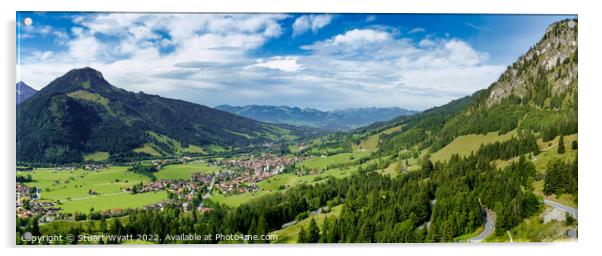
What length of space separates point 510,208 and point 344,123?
3434 centimetres

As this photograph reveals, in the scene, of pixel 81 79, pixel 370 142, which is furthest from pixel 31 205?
pixel 370 142

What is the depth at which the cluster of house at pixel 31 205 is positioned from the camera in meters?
11.5

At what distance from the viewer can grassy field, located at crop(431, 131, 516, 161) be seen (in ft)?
56.2

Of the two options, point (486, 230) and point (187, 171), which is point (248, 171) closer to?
point (187, 171)

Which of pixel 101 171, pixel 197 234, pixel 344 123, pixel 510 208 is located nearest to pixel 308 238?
pixel 197 234

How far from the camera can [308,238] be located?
11273 mm

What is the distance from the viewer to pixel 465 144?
18.6 metres

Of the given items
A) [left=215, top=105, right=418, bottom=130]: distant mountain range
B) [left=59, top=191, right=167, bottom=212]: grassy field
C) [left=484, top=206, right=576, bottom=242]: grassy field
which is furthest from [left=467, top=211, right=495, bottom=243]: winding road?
[left=215, top=105, right=418, bottom=130]: distant mountain range

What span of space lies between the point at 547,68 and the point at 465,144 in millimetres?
9129

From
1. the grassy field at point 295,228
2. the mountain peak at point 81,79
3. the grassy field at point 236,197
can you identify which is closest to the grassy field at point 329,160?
the grassy field at point 236,197

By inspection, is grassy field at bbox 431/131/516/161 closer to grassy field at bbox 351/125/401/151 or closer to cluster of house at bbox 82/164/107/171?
grassy field at bbox 351/125/401/151

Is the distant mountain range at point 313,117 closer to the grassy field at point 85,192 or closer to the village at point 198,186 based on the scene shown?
the village at point 198,186

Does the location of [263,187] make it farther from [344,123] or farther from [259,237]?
[344,123]
